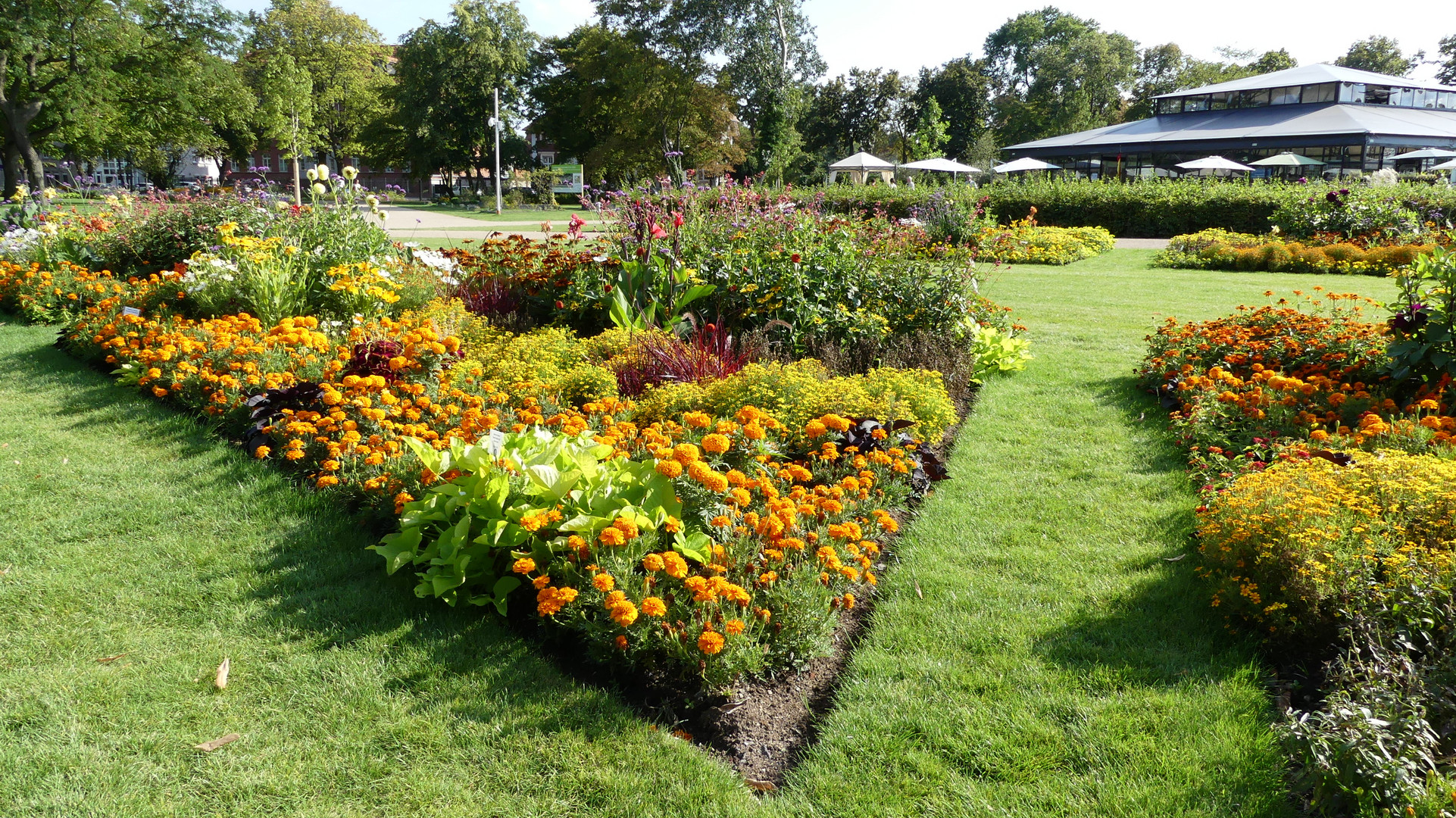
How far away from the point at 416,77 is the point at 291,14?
1031 cm

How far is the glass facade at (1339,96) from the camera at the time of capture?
115ft

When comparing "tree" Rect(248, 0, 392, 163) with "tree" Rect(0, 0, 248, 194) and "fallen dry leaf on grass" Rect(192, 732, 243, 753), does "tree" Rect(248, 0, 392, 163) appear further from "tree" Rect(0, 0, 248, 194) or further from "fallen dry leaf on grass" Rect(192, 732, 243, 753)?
"fallen dry leaf on grass" Rect(192, 732, 243, 753)

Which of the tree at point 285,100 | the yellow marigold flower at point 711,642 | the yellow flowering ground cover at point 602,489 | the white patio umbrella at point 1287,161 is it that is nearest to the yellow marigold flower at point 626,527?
the yellow flowering ground cover at point 602,489

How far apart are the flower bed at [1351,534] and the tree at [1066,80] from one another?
173 feet

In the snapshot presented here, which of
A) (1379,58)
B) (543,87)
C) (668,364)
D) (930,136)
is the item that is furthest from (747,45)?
(1379,58)

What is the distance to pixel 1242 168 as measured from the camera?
30375mm

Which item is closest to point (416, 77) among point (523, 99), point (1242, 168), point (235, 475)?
point (523, 99)

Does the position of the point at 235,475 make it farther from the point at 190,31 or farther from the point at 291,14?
the point at 291,14

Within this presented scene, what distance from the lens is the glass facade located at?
115 feet

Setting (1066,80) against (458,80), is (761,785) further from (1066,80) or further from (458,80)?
(1066,80)

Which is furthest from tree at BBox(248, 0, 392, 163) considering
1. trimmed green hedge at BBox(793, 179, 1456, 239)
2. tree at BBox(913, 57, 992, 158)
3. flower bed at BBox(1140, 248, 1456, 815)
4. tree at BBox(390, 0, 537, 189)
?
flower bed at BBox(1140, 248, 1456, 815)

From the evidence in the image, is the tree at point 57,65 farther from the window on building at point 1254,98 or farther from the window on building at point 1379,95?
the window on building at point 1379,95

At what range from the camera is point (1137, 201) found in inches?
790

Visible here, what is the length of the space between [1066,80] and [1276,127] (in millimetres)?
22596
